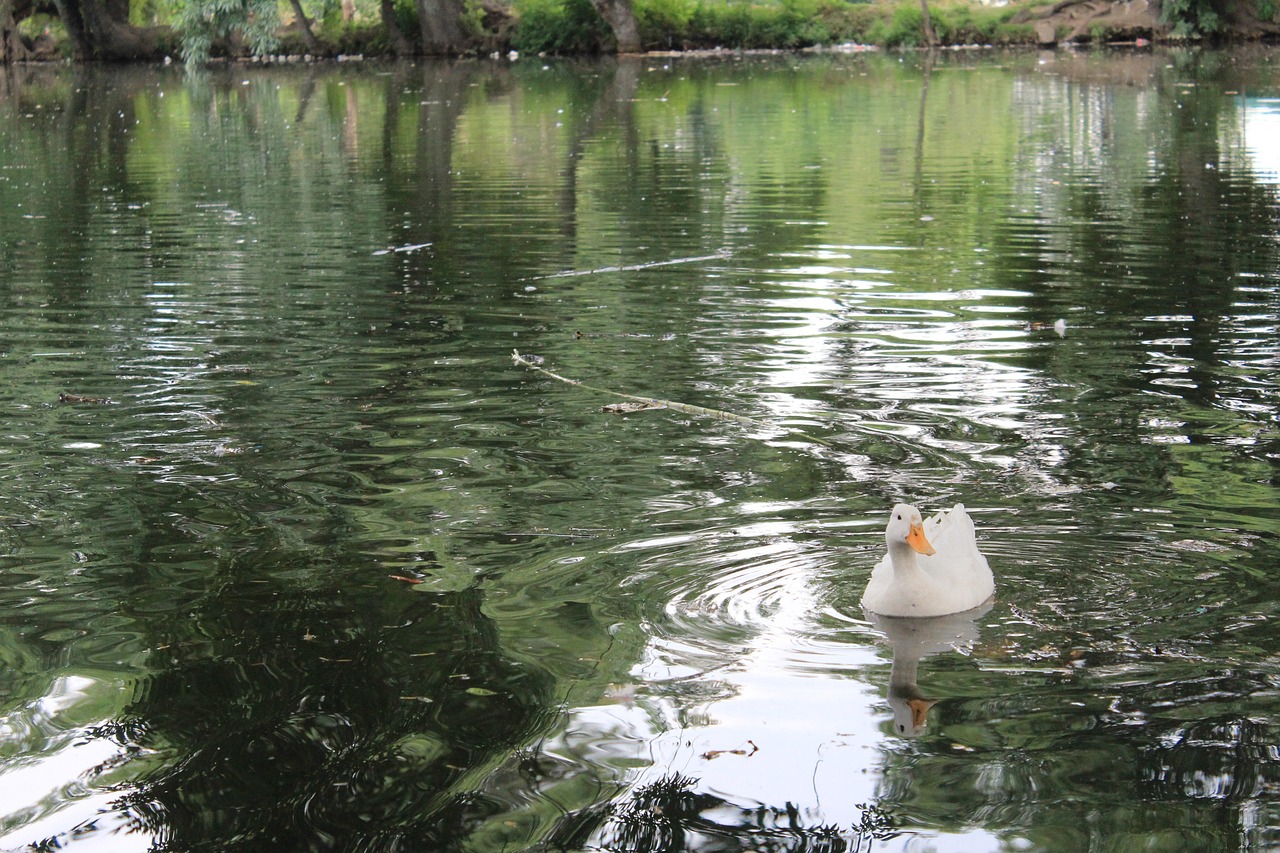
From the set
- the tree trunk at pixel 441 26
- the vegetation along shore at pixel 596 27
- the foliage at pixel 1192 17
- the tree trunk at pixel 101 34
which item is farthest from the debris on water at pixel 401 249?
the tree trunk at pixel 101 34

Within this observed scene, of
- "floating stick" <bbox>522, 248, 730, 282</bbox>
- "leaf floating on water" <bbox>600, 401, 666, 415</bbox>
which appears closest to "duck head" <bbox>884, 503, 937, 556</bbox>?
"leaf floating on water" <bbox>600, 401, 666, 415</bbox>

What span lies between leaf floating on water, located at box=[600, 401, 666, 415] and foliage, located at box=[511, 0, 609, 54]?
49.9 meters

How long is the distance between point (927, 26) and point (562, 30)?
1340 cm

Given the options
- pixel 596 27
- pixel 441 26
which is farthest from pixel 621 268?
pixel 596 27

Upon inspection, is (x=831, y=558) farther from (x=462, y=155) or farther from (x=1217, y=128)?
(x=1217, y=128)

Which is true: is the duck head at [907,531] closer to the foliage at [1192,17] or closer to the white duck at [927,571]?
the white duck at [927,571]

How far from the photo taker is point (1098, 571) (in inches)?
220

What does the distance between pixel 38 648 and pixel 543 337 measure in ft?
17.2

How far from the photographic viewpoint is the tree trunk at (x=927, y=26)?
52.0 m

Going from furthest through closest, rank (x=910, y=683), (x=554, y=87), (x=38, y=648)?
(x=554, y=87) → (x=38, y=648) → (x=910, y=683)

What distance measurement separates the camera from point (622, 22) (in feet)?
177

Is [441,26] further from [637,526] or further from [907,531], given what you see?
[907,531]

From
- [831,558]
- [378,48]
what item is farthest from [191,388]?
[378,48]

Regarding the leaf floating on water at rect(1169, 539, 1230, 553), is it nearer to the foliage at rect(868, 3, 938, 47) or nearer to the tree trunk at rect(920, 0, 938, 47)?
the tree trunk at rect(920, 0, 938, 47)
